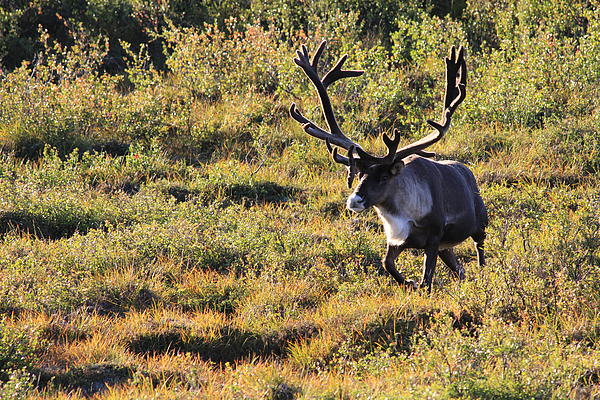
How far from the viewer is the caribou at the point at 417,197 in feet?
24.3

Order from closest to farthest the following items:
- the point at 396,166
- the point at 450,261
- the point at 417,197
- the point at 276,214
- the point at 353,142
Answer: the point at 396,166 → the point at 417,197 → the point at 353,142 → the point at 450,261 → the point at 276,214

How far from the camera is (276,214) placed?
10.2m

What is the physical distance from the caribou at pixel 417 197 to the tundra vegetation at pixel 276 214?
1.11ft

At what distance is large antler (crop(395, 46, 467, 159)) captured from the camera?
792cm

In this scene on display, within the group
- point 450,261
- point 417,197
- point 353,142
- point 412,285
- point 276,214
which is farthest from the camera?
point 276,214

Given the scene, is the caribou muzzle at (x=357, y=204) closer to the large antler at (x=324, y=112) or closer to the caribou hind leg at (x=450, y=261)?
the large antler at (x=324, y=112)

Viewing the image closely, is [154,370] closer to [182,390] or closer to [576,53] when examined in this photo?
[182,390]

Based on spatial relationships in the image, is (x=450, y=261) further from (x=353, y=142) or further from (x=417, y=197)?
(x=353, y=142)

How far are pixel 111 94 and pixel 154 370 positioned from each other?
732cm

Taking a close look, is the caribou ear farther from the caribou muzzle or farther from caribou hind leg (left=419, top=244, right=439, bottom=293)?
caribou hind leg (left=419, top=244, right=439, bottom=293)

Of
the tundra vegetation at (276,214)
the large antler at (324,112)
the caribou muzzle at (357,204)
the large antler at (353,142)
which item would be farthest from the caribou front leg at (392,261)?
the large antler at (324,112)

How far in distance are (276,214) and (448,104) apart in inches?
113

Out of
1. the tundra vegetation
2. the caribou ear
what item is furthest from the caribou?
the tundra vegetation

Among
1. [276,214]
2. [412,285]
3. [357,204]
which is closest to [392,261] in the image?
[412,285]
